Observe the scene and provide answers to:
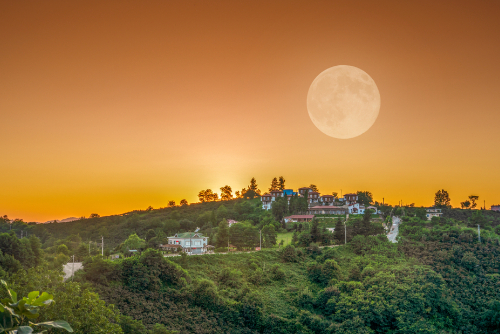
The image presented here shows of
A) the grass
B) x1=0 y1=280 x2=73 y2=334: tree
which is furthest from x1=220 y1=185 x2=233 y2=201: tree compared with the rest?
x1=0 y1=280 x2=73 y2=334: tree

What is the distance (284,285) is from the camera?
1037 inches

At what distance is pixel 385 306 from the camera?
21656 mm

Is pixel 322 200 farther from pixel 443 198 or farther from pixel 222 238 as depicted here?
pixel 222 238

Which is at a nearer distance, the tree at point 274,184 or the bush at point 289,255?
the bush at point 289,255

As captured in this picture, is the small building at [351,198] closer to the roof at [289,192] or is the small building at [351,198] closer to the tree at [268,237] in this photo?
the roof at [289,192]

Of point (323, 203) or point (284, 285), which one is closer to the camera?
point (284, 285)

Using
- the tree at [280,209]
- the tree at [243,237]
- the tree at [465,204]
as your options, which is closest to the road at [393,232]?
the tree at [243,237]

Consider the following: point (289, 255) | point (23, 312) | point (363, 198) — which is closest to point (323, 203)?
point (363, 198)

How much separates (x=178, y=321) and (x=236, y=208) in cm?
4169

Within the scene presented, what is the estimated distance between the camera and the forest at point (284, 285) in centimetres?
1816

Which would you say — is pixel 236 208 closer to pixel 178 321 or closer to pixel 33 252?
pixel 33 252

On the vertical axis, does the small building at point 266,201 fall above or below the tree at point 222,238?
above

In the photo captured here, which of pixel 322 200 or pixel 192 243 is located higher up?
pixel 322 200

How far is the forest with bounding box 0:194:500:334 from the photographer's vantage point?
1816 centimetres
